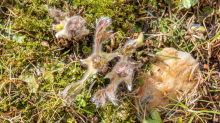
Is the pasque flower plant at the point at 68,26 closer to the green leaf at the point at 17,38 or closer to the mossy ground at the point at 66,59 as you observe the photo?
the mossy ground at the point at 66,59

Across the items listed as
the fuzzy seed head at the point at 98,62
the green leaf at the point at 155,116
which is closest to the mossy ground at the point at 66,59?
the green leaf at the point at 155,116

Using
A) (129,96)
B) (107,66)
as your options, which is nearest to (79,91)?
(107,66)

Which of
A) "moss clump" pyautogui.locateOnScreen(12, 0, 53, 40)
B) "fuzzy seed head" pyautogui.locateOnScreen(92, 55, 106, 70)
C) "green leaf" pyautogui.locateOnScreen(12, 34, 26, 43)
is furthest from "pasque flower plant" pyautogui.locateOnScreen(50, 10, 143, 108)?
"green leaf" pyautogui.locateOnScreen(12, 34, 26, 43)

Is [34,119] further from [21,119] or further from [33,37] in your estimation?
[33,37]

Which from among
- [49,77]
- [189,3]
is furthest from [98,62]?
[189,3]

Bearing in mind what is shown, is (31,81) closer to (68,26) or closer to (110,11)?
(68,26)

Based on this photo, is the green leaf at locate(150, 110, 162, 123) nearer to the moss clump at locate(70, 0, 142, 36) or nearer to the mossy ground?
the mossy ground
